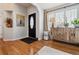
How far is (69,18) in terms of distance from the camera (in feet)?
6.42

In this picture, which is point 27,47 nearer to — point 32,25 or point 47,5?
point 32,25

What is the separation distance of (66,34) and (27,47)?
0.78 m

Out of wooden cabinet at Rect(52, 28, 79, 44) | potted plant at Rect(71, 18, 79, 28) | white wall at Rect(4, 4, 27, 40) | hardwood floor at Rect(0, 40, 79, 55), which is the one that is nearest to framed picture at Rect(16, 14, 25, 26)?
white wall at Rect(4, 4, 27, 40)

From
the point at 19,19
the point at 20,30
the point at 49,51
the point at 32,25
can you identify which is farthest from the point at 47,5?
the point at 49,51

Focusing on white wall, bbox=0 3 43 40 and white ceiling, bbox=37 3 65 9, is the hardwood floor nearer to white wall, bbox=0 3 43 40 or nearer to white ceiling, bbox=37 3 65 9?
white wall, bbox=0 3 43 40

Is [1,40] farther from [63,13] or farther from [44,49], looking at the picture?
[63,13]

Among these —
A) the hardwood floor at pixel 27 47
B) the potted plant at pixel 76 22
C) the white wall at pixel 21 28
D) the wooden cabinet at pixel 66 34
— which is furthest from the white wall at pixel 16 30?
the potted plant at pixel 76 22

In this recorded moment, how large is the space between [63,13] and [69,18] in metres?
0.14

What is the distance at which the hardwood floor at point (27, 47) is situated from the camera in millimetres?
1954

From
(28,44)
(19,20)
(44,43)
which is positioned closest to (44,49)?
(44,43)

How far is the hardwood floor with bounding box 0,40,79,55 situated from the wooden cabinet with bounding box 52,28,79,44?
4.2 inches

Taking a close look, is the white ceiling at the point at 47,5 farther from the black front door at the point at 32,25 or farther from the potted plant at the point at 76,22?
the potted plant at the point at 76,22

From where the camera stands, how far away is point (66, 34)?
2.05 metres

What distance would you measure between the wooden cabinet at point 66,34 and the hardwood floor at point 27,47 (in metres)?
0.11
